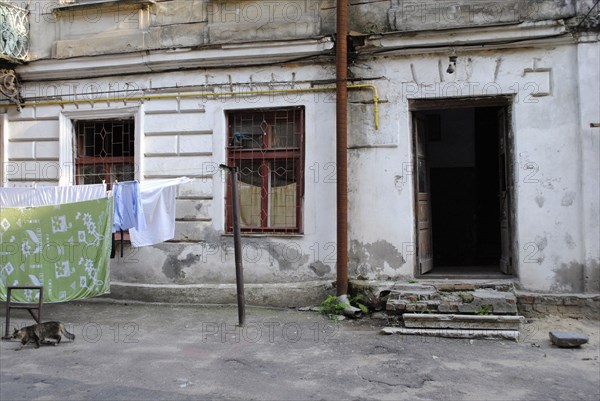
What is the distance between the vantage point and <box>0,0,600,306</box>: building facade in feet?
24.7

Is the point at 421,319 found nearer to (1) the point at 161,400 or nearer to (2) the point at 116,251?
(1) the point at 161,400

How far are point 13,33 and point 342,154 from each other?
242 inches

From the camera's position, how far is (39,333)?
20.4ft

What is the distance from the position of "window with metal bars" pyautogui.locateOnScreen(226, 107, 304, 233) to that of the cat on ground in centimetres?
310

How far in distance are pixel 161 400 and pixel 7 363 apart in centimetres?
217

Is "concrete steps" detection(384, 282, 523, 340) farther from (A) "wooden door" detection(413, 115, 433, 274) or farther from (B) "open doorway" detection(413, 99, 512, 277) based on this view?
(B) "open doorway" detection(413, 99, 512, 277)

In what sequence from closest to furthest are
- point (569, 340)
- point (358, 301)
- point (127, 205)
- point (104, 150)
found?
point (569, 340) < point (127, 205) < point (358, 301) < point (104, 150)

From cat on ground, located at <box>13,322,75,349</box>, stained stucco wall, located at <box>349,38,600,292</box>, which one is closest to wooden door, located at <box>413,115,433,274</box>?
stained stucco wall, located at <box>349,38,600,292</box>

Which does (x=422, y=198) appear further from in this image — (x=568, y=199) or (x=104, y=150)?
(x=104, y=150)

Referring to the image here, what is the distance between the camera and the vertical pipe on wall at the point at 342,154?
7836mm

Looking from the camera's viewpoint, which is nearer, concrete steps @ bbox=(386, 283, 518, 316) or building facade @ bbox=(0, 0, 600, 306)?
concrete steps @ bbox=(386, 283, 518, 316)

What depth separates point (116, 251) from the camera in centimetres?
900

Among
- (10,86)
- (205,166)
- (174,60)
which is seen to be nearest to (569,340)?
(205,166)

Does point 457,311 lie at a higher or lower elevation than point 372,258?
lower
